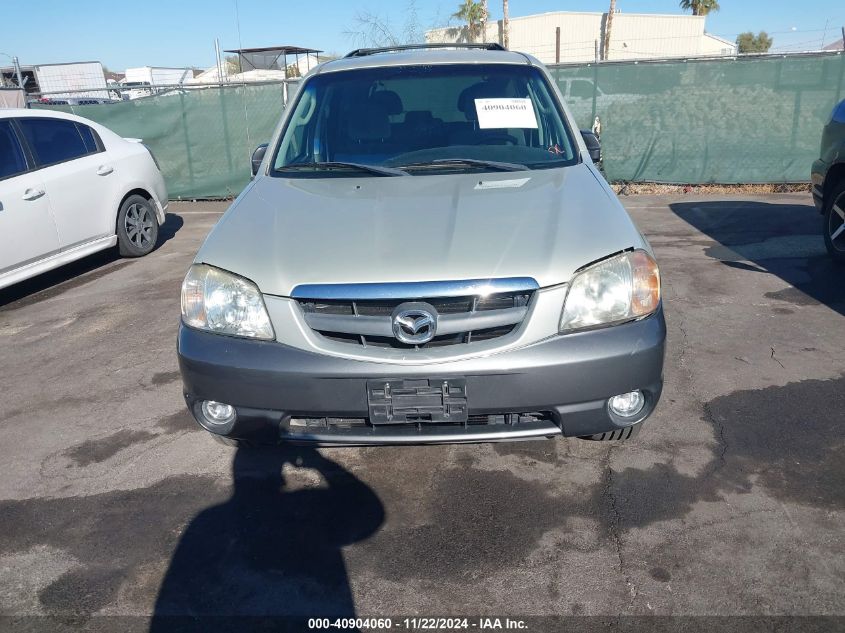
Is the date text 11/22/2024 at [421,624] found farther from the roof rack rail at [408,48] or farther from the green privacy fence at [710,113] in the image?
the green privacy fence at [710,113]

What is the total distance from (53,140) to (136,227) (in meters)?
1.32

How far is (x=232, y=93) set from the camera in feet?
36.8

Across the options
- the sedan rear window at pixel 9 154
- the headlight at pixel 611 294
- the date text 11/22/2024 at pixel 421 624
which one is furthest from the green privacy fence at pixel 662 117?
the date text 11/22/2024 at pixel 421 624

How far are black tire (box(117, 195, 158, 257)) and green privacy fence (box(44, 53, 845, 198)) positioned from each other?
3.69m

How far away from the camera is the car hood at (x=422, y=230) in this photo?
8.40 feet

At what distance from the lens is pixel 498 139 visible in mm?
3873

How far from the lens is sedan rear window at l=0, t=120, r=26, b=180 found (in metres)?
6.20

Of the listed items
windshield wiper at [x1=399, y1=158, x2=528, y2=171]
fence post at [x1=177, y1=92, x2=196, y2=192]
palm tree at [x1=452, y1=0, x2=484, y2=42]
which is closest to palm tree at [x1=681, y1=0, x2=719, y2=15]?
palm tree at [x1=452, y1=0, x2=484, y2=42]

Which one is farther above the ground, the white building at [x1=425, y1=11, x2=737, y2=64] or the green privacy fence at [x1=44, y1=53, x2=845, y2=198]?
the white building at [x1=425, y1=11, x2=737, y2=64]

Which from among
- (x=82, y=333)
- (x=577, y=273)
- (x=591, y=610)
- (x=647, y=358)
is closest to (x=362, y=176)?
(x=577, y=273)

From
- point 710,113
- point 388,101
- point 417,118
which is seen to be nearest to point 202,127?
point 710,113

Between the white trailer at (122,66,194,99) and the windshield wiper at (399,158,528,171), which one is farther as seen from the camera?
the white trailer at (122,66,194,99)

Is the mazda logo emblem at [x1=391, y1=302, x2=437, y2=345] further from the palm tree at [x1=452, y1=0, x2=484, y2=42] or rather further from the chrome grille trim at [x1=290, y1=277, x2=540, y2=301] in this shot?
the palm tree at [x1=452, y1=0, x2=484, y2=42]

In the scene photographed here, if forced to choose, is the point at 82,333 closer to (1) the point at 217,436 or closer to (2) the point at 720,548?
(1) the point at 217,436
